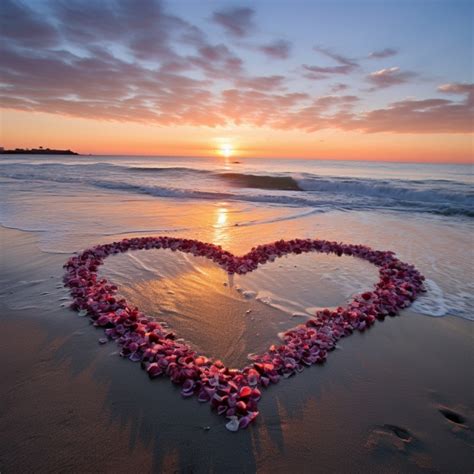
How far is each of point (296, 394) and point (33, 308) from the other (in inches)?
182

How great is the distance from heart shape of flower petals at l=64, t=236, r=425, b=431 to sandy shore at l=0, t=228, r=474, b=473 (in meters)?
0.15

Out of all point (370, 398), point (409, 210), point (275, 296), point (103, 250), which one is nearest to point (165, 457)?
point (370, 398)

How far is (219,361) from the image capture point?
4.21 metres

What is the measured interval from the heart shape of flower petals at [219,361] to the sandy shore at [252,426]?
0.15 meters

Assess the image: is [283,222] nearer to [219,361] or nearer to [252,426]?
[219,361]

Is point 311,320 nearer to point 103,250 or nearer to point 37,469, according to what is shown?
point 37,469

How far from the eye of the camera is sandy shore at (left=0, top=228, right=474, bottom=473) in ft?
9.66

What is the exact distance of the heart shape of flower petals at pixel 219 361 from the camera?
368 cm

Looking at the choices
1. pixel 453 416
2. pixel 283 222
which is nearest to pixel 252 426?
pixel 453 416

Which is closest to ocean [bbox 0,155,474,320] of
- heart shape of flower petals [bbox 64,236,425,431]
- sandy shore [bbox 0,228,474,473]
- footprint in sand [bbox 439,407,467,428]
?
heart shape of flower petals [bbox 64,236,425,431]

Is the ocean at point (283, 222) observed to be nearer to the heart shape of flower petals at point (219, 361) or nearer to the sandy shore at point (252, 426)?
the heart shape of flower petals at point (219, 361)

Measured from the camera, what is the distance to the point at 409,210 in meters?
18.2

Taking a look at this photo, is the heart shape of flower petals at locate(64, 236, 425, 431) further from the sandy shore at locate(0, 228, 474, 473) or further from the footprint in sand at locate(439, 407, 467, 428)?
the footprint in sand at locate(439, 407, 467, 428)

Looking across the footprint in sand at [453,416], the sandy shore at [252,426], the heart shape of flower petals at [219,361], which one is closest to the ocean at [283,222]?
the heart shape of flower petals at [219,361]
